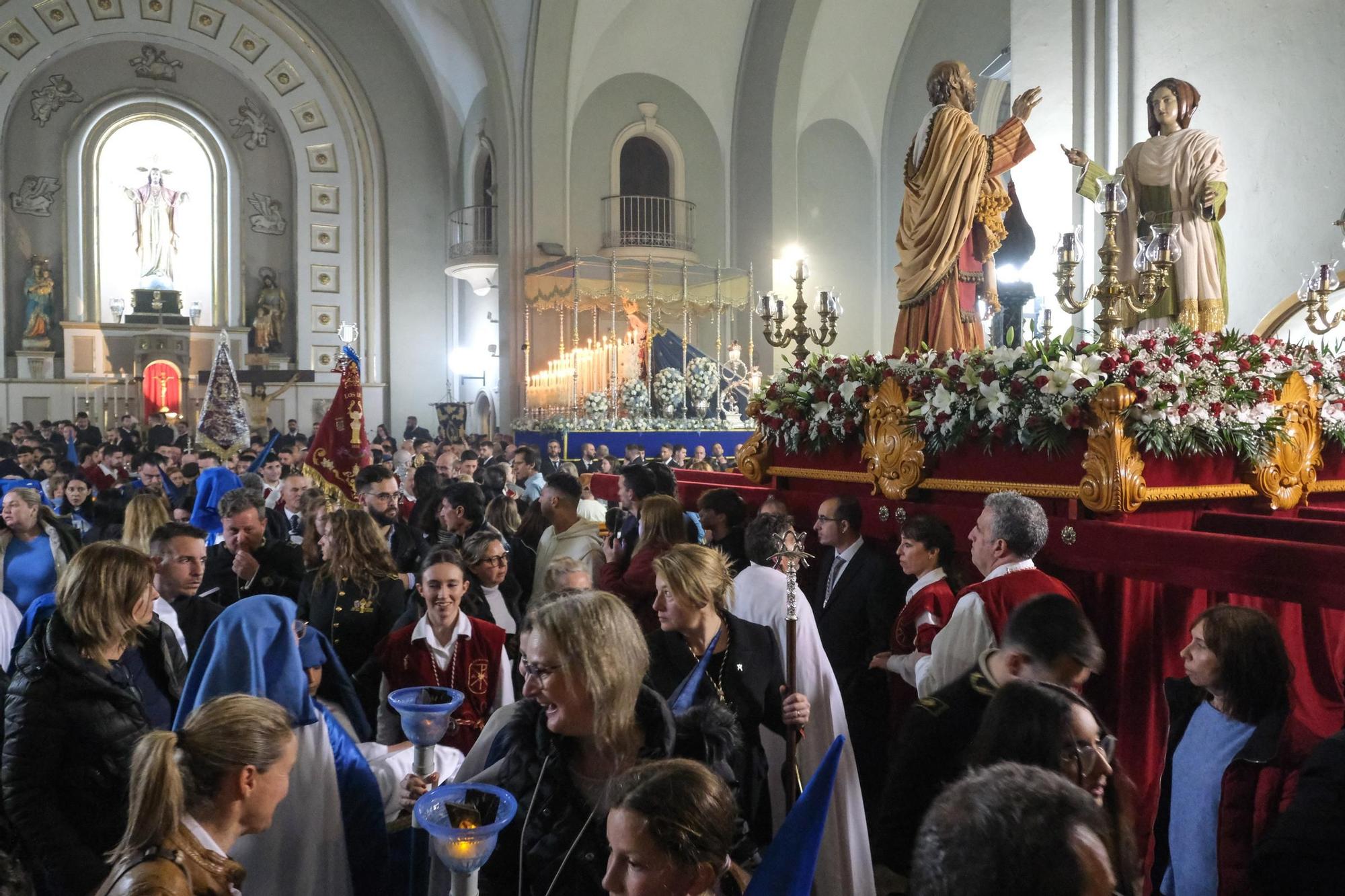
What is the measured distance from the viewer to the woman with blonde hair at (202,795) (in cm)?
198

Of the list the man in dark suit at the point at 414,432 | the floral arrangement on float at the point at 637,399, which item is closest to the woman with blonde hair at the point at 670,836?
the floral arrangement on float at the point at 637,399

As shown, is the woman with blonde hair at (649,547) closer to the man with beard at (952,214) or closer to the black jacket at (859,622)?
the black jacket at (859,622)

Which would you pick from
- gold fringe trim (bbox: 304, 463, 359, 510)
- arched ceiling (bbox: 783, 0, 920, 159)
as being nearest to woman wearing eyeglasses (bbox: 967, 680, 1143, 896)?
gold fringe trim (bbox: 304, 463, 359, 510)

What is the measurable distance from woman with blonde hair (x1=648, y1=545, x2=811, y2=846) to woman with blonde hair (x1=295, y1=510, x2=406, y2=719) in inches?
62.7

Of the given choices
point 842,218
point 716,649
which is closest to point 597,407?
point 842,218

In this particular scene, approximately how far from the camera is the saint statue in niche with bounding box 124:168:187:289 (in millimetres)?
25062

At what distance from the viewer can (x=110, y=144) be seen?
24953 millimetres

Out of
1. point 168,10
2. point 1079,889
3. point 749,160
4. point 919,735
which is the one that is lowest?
point 919,735

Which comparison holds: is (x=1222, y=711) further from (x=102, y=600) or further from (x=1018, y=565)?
(x=102, y=600)

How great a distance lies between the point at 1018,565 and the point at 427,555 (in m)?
2.20

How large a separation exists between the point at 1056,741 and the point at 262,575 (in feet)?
13.1

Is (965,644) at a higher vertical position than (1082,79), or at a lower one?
lower

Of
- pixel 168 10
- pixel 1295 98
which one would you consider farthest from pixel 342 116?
pixel 1295 98

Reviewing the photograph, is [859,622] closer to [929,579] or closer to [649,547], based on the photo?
[929,579]
